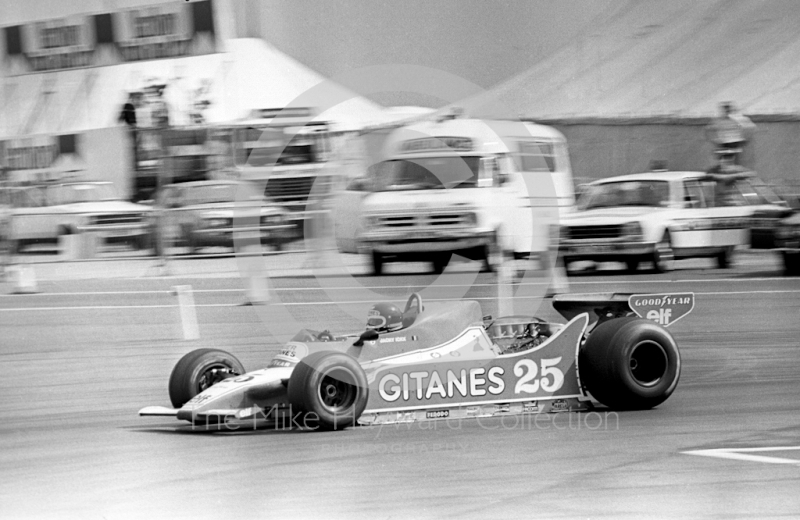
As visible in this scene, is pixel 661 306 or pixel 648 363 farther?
pixel 661 306

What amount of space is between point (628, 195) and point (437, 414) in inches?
476

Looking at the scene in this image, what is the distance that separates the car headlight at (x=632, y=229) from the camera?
1794 cm

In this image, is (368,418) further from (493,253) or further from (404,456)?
(493,253)

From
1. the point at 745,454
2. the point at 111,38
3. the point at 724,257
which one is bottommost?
the point at 724,257

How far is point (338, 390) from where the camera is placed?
692cm

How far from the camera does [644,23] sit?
22375mm

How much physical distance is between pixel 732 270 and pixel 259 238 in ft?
24.5

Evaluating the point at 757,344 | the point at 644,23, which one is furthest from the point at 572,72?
the point at 757,344

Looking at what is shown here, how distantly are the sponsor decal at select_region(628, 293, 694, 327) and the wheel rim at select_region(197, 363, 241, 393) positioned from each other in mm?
2517

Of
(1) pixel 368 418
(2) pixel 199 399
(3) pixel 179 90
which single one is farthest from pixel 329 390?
(3) pixel 179 90

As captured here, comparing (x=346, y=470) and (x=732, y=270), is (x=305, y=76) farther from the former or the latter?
(x=346, y=470)

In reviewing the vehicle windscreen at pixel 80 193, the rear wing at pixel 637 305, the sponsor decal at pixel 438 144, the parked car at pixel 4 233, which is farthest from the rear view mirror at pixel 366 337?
the vehicle windscreen at pixel 80 193

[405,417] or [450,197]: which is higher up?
[450,197]

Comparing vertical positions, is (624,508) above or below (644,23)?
below
